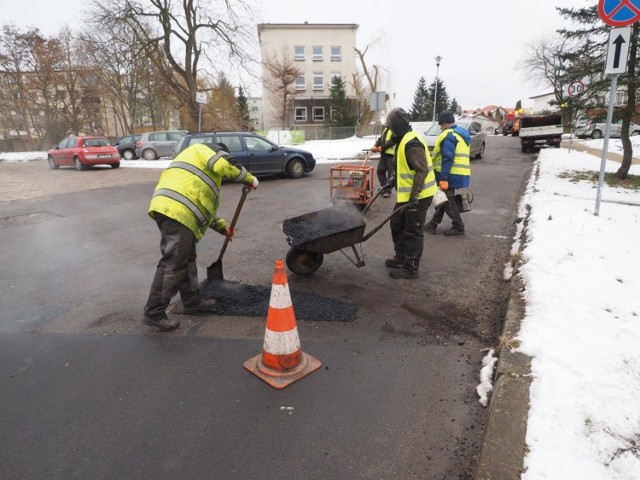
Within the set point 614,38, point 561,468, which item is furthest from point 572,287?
point 614,38

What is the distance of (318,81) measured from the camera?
4488 cm

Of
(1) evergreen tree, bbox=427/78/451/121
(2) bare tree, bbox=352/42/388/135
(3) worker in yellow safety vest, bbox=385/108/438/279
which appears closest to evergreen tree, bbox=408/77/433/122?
(1) evergreen tree, bbox=427/78/451/121

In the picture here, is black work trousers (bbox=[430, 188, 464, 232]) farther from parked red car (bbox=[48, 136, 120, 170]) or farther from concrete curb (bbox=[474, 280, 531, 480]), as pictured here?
parked red car (bbox=[48, 136, 120, 170])

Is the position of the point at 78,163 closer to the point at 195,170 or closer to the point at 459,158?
the point at 459,158

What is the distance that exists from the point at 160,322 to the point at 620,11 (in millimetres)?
6892

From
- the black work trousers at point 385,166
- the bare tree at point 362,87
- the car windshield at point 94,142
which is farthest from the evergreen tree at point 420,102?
the black work trousers at point 385,166

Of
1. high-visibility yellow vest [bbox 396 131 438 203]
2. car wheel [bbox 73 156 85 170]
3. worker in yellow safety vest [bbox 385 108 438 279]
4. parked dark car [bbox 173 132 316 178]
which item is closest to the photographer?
worker in yellow safety vest [bbox 385 108 438 279]

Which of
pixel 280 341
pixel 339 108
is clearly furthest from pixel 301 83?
pixel 280 341

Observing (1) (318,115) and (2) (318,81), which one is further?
(2) (318,81)

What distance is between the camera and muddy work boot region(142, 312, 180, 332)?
3633 millimetres

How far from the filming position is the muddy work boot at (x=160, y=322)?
363 centimetres

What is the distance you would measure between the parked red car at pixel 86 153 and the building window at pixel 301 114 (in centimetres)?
2833

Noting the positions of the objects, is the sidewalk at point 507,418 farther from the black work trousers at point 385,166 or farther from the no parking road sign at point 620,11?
the black work trousers at point 385,166

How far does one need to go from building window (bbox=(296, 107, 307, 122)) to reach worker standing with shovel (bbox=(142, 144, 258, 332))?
4288cm
